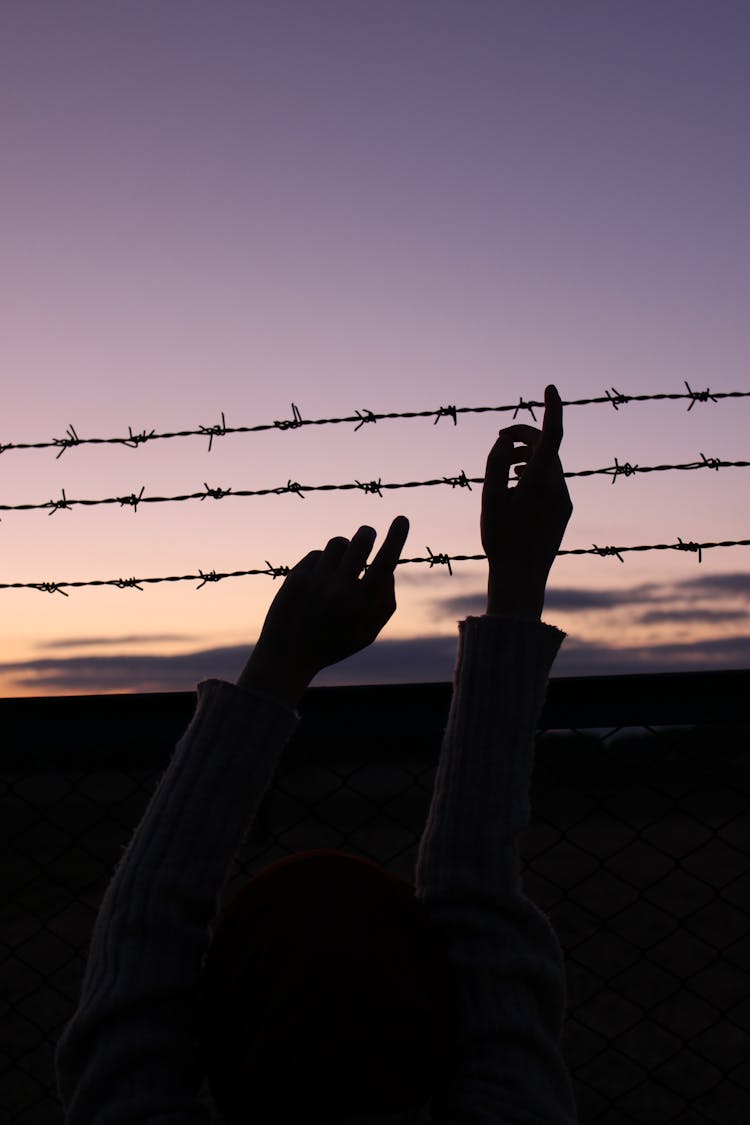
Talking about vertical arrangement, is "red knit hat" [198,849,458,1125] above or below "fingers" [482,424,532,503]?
below

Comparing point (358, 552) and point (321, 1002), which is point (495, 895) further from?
point (358, 552)

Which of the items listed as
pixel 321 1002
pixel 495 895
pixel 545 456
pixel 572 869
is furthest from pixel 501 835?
pixel 572 869

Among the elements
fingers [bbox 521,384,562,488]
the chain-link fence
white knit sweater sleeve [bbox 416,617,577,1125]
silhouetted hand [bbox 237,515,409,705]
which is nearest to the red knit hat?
white knit sweater sleeve [bbox 416,617,577,1125]

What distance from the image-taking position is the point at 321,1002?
28.6 inches

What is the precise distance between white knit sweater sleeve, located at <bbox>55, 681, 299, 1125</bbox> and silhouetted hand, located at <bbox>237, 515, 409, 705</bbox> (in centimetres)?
3

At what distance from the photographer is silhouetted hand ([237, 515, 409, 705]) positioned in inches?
35.6

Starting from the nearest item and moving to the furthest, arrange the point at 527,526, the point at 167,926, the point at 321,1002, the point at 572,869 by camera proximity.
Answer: the point at 321,1002
the point at 167,926
the point at 527,526
the point at 572,869

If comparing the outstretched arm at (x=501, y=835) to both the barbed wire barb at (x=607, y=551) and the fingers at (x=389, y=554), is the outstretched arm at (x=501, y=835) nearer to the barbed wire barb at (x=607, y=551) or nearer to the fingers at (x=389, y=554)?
the fingers at (x=389, y=554)

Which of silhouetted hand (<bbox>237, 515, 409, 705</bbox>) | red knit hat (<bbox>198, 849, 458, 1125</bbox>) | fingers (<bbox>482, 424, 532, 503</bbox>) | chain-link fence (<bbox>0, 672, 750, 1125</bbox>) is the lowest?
chain-link fence (<bbox>0, 672, 750, 1125</bbox>)

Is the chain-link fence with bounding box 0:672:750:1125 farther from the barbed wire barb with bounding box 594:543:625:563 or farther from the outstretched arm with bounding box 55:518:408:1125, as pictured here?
the outstretched arm with bounding box 55:518:408:1125

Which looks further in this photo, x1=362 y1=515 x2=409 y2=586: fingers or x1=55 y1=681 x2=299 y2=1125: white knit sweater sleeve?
x1=362 y1=515 x2=409 y2=586: fingers

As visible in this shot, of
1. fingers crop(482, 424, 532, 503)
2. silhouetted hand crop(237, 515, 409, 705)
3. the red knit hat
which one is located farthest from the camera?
fingers crop(482, 424, 532, 503)

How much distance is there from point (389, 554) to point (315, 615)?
0.10 m

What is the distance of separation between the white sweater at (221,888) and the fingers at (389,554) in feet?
0.38
